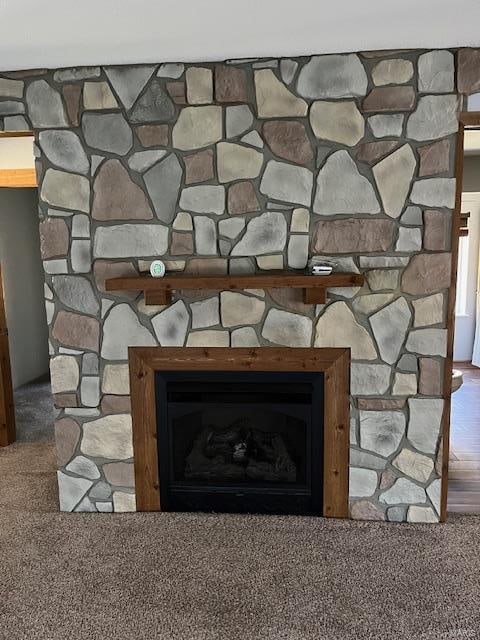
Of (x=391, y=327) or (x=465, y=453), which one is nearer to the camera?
(x=391, y=327)

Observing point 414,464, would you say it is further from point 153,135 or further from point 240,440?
point 153,135

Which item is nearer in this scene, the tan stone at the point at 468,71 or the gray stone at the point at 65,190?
the tan stone at the point at 468,71

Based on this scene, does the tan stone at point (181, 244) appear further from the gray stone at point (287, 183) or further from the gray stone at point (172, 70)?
the gray stone at point (172, 70)

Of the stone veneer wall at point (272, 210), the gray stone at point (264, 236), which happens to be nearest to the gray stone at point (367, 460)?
the stone veneer wall at point (272, 210)

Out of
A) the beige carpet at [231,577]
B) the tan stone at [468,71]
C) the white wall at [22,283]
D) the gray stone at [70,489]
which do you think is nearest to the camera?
the beige carpet at [231,577]

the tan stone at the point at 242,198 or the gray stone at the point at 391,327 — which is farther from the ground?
the tan stone at the point at 242,198

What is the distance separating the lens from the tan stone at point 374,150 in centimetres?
264

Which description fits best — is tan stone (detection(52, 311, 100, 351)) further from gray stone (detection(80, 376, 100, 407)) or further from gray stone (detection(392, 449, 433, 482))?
gray stone (detection(392, 449, 433, 482))

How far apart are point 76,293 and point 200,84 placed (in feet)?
4.03

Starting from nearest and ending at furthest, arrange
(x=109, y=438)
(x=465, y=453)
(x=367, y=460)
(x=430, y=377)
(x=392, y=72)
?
1. (x=392, y=72)
2. (x=430, y=377)
3. (x=367, y=460)
4. (x=109, y=438)
5. (x=465, y=453)

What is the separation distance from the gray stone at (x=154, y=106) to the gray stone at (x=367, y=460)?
6.41 feet

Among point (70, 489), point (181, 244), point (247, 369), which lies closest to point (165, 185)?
point (181, 244)

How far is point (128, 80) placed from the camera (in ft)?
8.92

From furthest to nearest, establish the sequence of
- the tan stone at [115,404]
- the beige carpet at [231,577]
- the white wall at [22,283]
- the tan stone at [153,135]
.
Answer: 1. the white wall at [22,283]
2. the tan stone at [115,404]
3. the tan stone at [153,135]
4. the beige carpet at [231,577]
